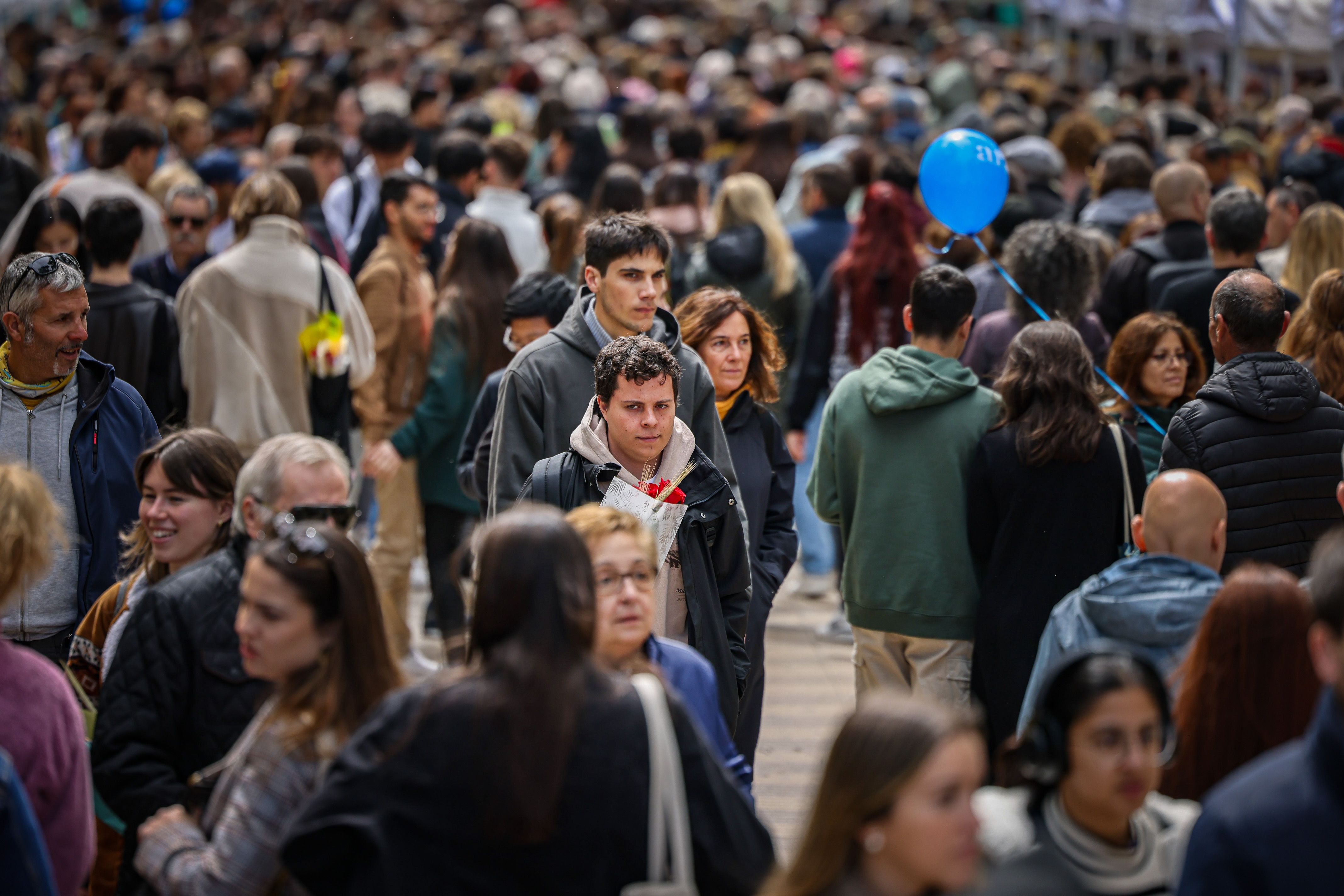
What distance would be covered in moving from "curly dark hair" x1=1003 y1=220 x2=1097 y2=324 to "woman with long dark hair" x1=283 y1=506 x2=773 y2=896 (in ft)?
13.0

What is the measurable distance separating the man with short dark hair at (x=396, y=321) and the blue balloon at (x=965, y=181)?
2.37m

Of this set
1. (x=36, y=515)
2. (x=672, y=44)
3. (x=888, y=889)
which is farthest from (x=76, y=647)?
(x=672, y=44)

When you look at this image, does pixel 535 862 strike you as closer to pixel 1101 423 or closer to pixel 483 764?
pixel 483 764

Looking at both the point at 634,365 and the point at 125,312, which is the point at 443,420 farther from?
the point at 634,365

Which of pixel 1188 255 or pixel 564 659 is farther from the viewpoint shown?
pixel 1188 255

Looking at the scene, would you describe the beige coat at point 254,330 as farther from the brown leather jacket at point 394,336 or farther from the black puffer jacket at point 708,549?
the black puffer jacket at point 708,549

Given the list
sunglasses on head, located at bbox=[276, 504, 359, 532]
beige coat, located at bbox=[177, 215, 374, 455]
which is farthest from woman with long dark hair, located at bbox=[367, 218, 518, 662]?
sunglasses on head, located at bbox=[276, 504, 359, 532]

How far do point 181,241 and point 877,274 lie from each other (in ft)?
10.8

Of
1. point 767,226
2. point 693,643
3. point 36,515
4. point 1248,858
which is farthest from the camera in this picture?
point 767,226

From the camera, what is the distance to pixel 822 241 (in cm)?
838

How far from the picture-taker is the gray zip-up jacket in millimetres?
4609

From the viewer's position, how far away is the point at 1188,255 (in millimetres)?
7023

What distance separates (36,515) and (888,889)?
5.98 feet

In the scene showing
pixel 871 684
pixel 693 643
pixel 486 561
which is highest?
pixel 486 561
